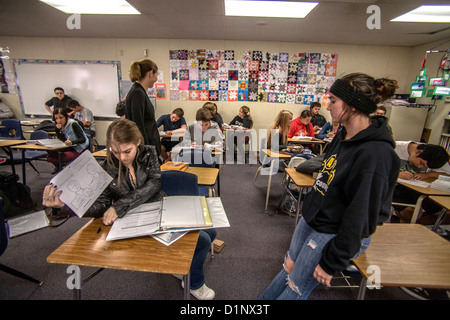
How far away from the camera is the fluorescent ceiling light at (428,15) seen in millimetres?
2984

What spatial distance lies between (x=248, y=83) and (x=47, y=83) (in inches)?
207

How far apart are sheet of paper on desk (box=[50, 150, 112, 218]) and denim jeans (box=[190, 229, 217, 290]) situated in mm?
664

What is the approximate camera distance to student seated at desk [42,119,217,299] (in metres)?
1.11

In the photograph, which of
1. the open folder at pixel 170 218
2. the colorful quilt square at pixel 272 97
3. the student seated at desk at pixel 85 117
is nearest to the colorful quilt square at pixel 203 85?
the colorful quilt square at pixel 272 97

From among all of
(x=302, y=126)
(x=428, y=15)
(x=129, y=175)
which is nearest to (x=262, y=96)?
(x=302, y=126)

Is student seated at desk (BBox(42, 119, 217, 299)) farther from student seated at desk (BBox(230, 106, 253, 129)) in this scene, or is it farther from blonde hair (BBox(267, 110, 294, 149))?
student seated at desk (BBox(230, 106, 253, 129))

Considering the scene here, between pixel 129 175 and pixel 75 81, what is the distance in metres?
5.74

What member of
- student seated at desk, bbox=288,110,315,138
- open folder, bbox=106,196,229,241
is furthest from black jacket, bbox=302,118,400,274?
student seated at desk, bbox=288,110,315,138

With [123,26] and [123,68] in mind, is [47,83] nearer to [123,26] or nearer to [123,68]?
[123,68]

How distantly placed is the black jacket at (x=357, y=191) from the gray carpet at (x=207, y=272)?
96cm

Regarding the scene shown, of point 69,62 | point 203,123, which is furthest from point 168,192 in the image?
point 69,62

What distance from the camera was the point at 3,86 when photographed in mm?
5551

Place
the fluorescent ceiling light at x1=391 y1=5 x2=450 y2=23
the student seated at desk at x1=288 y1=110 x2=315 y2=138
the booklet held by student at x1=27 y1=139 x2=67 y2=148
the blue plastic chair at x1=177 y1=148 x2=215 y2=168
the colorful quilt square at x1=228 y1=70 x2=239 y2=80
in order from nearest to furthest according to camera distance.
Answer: the blue plastic chair at x1=177 y1=148 x2=215 y2=168 < the booklet held by student at x1=27 y1=139 x2=67 y2=148 < the fluorescent ceiling light at x1=391 y1=5 x2=450 y2=23 < the student seated at desk at x1=288 y1=110 x2=315 y2=138 < the colorful quilt square at x1=228 y1=70 x2=239 y2=80

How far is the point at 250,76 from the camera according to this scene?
527cm
